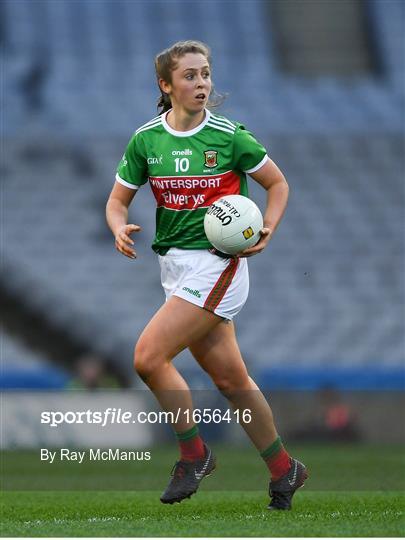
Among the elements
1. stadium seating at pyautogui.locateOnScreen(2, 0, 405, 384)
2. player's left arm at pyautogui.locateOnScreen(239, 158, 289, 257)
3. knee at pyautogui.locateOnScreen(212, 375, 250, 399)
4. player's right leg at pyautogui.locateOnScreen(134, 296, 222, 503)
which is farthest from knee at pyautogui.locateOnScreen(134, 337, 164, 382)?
stadium seating at pyautogui.locateOnScreen(2, 0, 405, 384)

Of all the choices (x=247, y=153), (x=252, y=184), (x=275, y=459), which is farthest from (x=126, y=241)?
(x=252, y=184)

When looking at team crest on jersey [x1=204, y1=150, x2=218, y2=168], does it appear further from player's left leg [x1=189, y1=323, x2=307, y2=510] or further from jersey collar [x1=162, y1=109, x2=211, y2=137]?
player's left leg [x1=189, y1=323, x2=307, y2=510]

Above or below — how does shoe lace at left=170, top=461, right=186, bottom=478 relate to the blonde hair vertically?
below

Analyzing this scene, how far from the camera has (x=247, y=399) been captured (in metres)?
5.77

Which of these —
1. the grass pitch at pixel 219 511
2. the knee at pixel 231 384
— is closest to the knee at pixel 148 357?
the knee at pixel 231 384

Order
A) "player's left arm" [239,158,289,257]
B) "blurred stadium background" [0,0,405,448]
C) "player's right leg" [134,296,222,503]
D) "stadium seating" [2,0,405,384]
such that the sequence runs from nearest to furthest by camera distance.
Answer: "player's right leg" [134,296,222,503]
"player's left arm" [239,158,289,257]
"blurred stadium background" [0,0,405,448]
"stadium seating" [2,0,405,384]

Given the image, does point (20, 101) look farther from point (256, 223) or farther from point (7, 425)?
point (256, 223)

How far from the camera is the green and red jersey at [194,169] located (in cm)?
566

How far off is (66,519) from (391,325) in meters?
12.6

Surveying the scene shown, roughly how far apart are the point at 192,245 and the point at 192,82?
72cm

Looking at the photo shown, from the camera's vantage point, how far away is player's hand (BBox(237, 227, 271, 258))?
5.54m

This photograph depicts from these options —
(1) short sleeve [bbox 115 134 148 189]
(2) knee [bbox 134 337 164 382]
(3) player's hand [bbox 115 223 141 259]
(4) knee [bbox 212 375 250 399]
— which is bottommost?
(4) knee [bbox 212 375 250 399]

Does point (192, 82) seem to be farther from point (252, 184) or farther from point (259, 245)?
point (252, 184)

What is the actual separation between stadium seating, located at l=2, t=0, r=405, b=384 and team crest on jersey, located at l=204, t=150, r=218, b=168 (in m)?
11.1
